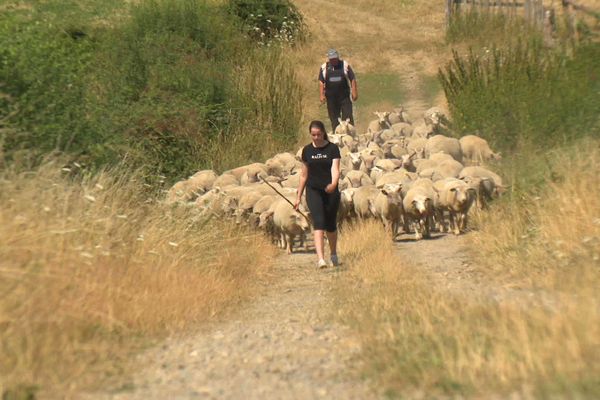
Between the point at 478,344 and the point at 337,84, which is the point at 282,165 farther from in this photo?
the point at 478,344

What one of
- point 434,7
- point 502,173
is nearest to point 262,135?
point 502,173

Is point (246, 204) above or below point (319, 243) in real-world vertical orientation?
above

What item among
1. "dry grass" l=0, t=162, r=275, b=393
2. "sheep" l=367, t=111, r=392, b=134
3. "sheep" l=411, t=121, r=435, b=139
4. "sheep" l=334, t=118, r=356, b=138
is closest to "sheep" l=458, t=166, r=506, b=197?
"dry grass" l=0, t=162, r=275, b=393

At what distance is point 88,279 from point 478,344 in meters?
3.42

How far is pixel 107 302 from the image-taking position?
9164 mm

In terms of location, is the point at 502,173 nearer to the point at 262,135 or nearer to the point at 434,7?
the point at 262,135

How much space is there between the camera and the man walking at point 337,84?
72.1 feet

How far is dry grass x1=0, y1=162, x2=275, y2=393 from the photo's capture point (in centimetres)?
791

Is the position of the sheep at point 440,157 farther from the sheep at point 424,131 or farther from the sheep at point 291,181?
the sheep at point 424,131

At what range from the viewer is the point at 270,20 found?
127ft

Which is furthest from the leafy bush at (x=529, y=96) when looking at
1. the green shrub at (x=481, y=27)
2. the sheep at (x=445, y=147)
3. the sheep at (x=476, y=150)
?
the green shrub at (x=481, y=27)

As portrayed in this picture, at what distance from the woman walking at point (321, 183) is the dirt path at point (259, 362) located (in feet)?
10.3

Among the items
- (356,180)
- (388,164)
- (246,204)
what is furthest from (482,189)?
(246,204)

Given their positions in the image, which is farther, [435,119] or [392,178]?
[435,119]
